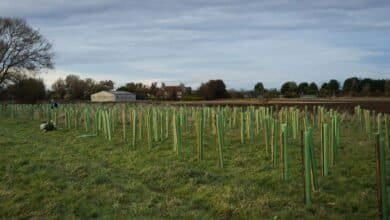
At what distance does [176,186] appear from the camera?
709cm

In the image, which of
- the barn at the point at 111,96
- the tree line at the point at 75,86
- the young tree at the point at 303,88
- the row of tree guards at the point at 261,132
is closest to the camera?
the row of tree guards at the point at 261,132

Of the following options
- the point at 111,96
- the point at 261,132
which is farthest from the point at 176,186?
the point at 111,96

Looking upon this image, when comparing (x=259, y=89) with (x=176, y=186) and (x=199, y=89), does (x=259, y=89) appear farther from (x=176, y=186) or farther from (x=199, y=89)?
(x=176, y=186)

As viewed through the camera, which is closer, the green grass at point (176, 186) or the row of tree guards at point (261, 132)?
the green grass at point (176, 186)

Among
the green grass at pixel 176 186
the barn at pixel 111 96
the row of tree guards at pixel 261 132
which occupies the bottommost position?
the green grass at pixel 176 186

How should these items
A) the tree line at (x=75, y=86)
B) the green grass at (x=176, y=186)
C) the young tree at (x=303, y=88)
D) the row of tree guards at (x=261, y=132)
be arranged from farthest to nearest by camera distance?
1. the young tree at (x=303, y=88)
2. the tree line at (x=75, y=86)
3. the row of tree guards at (x=261, y=132)
4. the green grass at (x=176, y=186)

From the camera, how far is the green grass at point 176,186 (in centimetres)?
566

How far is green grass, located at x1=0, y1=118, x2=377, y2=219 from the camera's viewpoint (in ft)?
18.6

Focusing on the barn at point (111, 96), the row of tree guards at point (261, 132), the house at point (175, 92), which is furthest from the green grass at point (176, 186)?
the barn at point (111, 96)

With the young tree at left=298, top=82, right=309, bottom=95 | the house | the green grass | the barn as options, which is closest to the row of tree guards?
the green grass

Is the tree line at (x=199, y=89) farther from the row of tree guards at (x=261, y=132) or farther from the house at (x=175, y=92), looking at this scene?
the row of tree guards at (x=261, y=132)

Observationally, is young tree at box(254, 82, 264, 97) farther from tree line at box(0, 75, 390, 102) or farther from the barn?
the barn

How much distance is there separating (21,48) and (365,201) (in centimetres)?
4351

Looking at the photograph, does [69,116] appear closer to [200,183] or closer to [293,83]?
[200,183]
